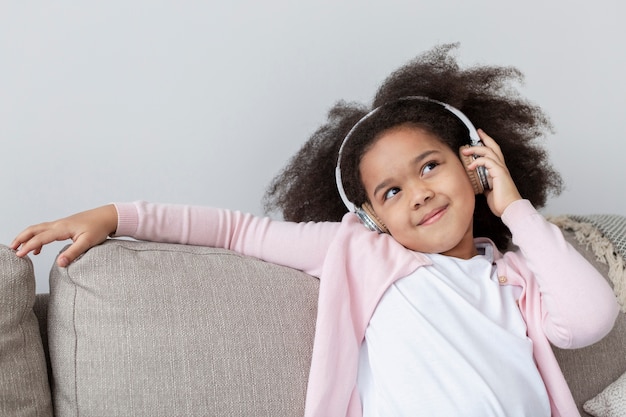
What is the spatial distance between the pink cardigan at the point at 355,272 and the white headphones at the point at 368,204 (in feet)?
0.08

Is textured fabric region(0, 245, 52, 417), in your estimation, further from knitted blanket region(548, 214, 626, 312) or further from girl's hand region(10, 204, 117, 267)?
knitted blanket region(548, 214, 626, 312)

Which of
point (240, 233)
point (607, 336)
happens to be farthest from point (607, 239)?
point (240, 233)

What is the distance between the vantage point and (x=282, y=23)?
5.97 feet

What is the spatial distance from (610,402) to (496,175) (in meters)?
0.49

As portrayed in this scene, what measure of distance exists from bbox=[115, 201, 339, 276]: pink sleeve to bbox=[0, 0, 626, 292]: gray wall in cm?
29

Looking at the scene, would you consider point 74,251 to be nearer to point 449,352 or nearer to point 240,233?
point 240,233

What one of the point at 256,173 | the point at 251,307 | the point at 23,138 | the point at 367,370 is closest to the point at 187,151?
the point at 256,173

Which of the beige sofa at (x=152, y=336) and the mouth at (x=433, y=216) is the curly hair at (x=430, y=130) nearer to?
the mouth at (x=433, y=216)

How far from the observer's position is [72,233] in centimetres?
132

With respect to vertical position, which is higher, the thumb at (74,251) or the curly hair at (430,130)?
the curly hair at (430,130)

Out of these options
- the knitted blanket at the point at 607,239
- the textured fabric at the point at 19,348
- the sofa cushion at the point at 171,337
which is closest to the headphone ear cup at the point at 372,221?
the sofa cushion at the point at 171,337

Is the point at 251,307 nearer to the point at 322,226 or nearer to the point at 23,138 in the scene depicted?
the point at 322,226

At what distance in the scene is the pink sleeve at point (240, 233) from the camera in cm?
142

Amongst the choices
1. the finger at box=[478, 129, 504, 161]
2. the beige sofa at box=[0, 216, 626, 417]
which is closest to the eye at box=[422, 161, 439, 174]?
the finger at box=[478, 129, 504, 161]
